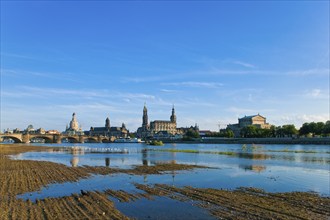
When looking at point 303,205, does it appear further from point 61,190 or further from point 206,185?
point 61,190

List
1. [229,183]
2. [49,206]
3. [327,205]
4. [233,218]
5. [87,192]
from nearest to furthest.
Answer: [233,218], [49,206], [327,205], [87,192], [229,183]

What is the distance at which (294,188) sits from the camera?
2925cm

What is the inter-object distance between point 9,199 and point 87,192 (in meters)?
5.51

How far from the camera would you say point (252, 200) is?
22656 millimetres

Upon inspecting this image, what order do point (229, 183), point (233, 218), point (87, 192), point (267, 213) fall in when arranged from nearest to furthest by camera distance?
point (233, 218) → point (267, 213) → point (87, 192) → point (229, 183)

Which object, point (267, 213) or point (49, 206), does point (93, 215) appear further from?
point (267, 213)

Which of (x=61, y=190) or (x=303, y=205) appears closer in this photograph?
(x=303, y=205)

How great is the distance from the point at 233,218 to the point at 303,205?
6494 mm

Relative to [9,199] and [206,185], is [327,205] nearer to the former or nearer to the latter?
[206,185]

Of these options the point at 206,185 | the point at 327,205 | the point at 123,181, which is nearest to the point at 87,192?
the point at 123,181

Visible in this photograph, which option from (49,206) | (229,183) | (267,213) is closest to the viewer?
(267,213)

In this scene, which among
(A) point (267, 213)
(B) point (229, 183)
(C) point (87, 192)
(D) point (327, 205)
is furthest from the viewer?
(B) point (229, 183)

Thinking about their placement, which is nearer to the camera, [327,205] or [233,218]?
[233,218]

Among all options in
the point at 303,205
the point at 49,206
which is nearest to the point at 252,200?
the point at 303,205
